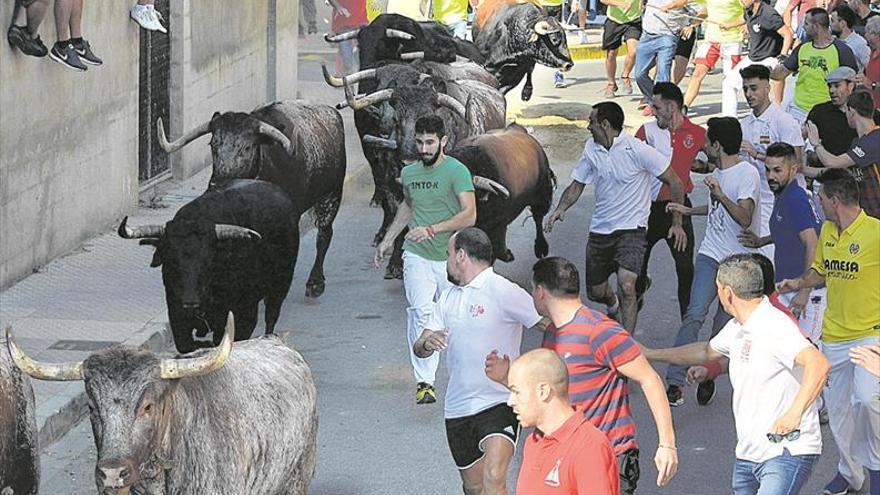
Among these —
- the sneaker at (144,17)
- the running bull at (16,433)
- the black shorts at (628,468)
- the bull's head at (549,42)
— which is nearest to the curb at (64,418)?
the running bull at (16,433)

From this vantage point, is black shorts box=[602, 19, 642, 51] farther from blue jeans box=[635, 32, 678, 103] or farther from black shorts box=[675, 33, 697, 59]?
blue jeans box=[635, 32, 678, 103]

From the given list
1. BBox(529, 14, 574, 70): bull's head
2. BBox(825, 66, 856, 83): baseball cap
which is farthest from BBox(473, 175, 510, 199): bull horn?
BBox(529, 14, 574, 70): bull's head

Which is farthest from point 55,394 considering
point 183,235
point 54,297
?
point 54,297

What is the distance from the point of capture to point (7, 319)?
1346 cm

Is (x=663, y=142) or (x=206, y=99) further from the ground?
(x=663, y=142)

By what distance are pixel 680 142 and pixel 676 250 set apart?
2.85 ft

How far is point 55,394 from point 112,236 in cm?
509

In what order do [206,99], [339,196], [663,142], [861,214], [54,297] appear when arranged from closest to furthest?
[861,214]
[663,142]
[54,297]
[339,196]
[206,99]

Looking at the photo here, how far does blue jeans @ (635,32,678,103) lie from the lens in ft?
76.6

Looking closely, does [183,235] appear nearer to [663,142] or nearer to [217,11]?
[663,142]

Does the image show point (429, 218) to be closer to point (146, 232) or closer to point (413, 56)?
point (146, 232)

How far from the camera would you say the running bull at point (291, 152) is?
1442cm

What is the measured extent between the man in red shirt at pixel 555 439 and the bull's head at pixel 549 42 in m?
15.6

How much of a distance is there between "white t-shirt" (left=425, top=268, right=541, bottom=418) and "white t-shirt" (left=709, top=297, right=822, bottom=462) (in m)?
1.16
